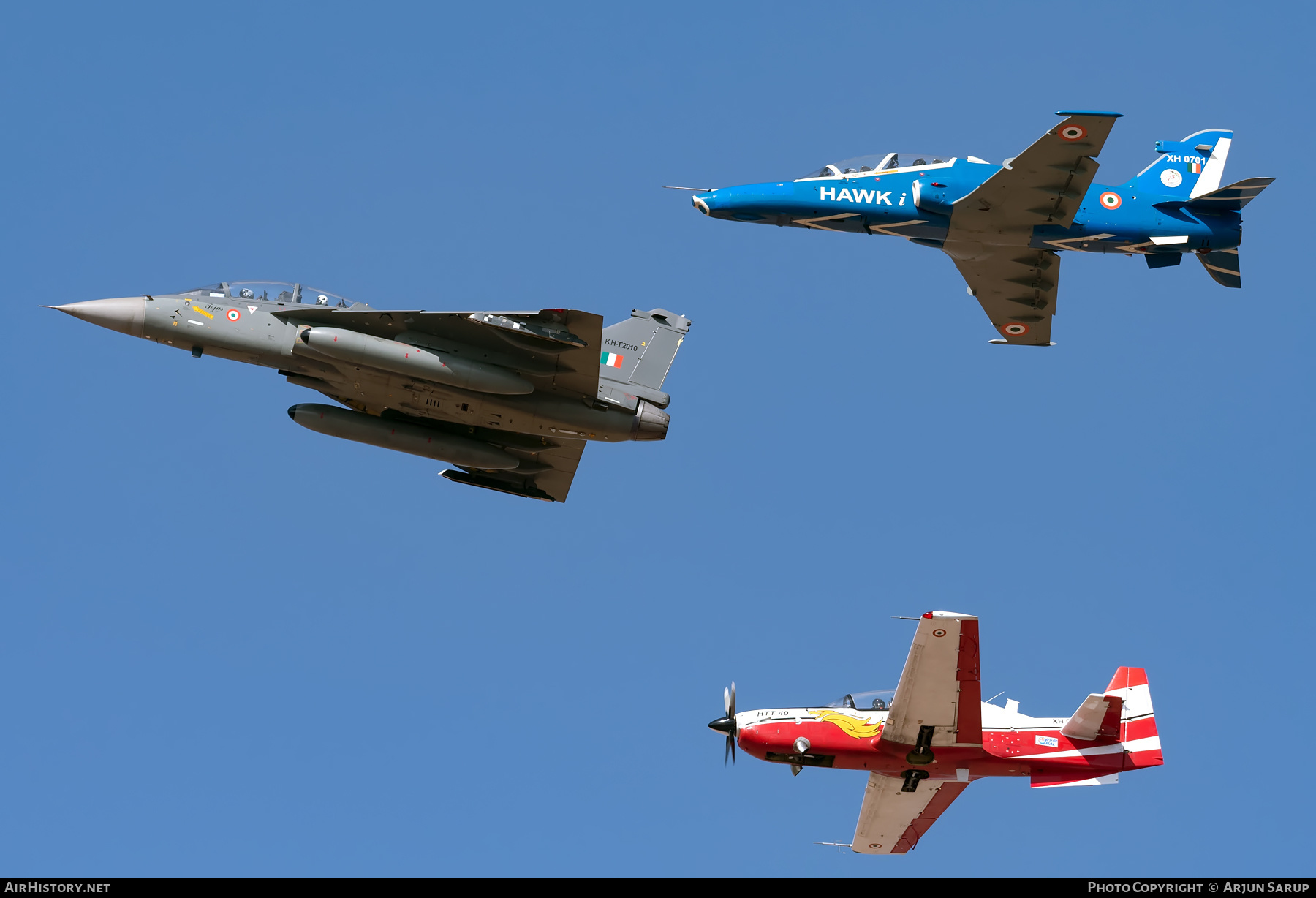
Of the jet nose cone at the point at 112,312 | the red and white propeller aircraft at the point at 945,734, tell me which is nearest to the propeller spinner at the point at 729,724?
the red and white propeller aircraft at the point at 945,734

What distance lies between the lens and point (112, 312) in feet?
98.8

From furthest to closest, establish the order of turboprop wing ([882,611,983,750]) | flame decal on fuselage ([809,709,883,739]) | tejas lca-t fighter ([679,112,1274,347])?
tejas lca-t fighter ([679,112,1274,347])
flame decal on fuselage ([809,709,883,739])
turboprop wing ([882,611,983,750])

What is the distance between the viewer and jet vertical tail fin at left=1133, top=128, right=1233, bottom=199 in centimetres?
3388

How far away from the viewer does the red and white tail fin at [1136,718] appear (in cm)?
2984

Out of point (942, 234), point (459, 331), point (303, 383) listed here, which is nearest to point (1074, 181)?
point (942, 234)

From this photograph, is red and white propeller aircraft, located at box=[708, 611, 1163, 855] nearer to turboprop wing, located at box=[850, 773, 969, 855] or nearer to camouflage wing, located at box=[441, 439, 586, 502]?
turboprop wing, located at box=[850, 773, 969, 855]

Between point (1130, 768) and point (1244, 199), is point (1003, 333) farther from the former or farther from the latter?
point (1130, 768)

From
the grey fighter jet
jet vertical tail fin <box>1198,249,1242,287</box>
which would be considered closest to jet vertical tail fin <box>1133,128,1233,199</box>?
jet vertical tail fin <box>1198,249,1242,287</box>

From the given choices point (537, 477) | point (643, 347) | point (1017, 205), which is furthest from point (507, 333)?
point (1017, 205)

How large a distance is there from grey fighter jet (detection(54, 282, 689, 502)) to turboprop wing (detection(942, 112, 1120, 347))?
8791 mm

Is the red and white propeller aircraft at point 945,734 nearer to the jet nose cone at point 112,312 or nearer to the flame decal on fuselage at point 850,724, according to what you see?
the flame decal on fuselage at point 850,724

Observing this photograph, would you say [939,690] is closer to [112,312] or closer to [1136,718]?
[1136,718]

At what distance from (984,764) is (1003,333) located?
41.3 feet
